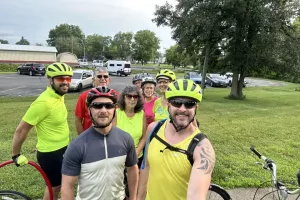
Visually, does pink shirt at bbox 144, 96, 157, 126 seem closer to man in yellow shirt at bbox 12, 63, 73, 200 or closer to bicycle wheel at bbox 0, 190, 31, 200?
man in yellow shirt at bbox 12, 63, 73, 200

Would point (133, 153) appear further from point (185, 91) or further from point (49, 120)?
point (49, 120)

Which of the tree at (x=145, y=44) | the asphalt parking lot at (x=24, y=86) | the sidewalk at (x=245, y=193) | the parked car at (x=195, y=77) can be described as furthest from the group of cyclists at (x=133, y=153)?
the tree at (x=145, y=44)

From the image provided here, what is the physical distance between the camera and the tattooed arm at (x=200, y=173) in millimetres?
1815

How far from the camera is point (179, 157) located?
1977 mm

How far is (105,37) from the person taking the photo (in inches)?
4090

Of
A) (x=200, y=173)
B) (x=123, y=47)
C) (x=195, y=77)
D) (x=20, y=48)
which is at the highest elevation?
(x=123, y=47)

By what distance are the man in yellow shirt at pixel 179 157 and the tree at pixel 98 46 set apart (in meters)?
98.6

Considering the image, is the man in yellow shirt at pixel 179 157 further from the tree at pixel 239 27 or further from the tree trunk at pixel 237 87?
the tree trunk at pixel 237 87

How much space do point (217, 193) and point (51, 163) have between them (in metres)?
2.27

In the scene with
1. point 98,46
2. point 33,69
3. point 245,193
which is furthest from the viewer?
point 98,46

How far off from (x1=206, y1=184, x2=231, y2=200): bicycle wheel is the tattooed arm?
1.94 m

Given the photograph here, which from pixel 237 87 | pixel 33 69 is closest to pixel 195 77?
pixel 237 87

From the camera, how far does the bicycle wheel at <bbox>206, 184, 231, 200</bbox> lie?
3650 millimetres

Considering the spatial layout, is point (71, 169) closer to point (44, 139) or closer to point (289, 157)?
point (44, 139)
